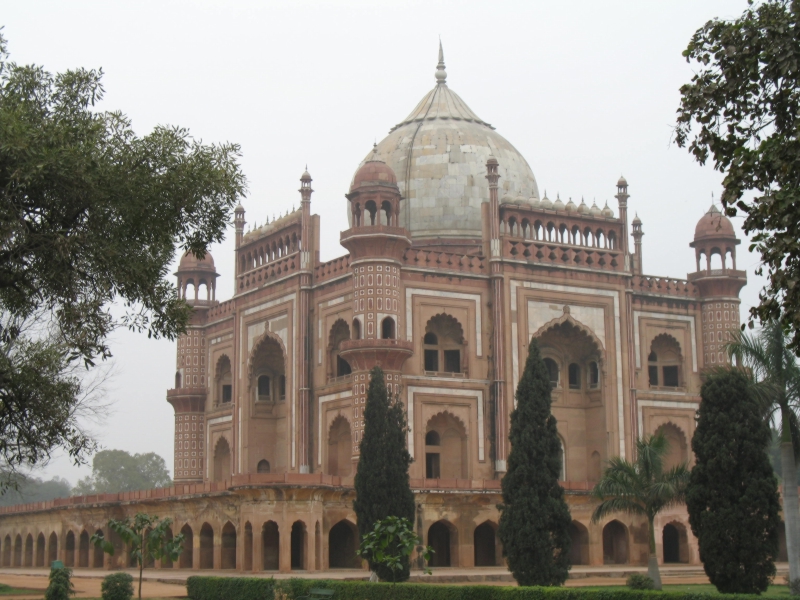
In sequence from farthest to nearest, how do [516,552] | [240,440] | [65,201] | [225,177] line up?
[240,440]
[516,552]
[225,177]
[65,201]

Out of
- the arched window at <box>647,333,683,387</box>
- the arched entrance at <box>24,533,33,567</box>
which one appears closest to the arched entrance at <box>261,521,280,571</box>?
the arched window at <box>647,333,683,387</box>

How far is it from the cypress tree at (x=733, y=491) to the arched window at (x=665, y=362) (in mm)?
17477

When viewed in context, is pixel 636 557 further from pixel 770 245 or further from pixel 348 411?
pixel 770 245

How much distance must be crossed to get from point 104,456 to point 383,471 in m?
68.9

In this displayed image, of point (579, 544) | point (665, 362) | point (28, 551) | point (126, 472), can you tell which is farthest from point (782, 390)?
point (126, 472)

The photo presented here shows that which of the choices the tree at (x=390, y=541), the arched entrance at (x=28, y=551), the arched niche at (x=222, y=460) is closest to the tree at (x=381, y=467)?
the tree at (x=390, y=541)

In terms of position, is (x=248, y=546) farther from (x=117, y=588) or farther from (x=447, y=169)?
(x=447, y=169)

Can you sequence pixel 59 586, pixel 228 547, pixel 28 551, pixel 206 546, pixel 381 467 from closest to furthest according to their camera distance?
1. pixel 59 586
2. pixel 381 467
3. pixel 228 547
4. pixel 206 546
5. pixel 28 551

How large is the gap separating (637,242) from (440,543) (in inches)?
575

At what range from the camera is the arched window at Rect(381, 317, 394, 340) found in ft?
113

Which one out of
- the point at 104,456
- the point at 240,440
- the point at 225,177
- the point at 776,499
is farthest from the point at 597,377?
the point at 104,456

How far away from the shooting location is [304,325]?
37688 millimetres

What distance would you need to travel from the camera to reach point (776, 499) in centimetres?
2134

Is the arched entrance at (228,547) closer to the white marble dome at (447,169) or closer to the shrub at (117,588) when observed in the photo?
the shrub at (117,588)
